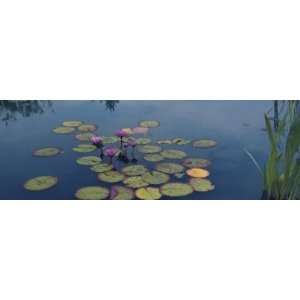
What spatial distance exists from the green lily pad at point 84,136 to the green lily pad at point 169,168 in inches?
31.9

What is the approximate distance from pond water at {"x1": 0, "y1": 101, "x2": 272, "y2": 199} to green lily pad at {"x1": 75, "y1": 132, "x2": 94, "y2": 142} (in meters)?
0.05

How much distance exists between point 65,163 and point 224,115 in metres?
1.77

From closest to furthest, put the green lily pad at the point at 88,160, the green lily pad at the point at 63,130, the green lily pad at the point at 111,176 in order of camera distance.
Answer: the green lily pad at the point at 111,176 < the green lily pad at the point at 88,160 < the green lily pad at the point at 63,130

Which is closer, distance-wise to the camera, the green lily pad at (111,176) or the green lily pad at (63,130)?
the green lily pad at (111,176)

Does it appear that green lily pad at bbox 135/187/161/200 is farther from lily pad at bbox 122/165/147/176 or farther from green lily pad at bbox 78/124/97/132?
green lily pad at bbox 78/124/97/132

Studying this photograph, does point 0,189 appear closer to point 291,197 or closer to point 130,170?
point 130,170

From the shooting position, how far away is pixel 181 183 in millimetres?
2930

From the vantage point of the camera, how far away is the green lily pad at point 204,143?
11.7ft

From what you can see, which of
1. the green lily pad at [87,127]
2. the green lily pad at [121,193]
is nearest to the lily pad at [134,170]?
the green lily pad at [121,193]

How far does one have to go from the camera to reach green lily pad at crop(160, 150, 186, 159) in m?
3.35

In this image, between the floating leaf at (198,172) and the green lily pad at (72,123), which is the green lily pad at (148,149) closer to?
the floating leaf at (198,172)

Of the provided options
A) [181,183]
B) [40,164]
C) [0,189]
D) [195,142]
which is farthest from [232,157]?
[0,189]

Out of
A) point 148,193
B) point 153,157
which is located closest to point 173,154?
point 153,157

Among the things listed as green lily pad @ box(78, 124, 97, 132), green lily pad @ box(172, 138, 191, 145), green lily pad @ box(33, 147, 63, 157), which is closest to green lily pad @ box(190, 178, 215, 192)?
green lily pad @ box(172, 138, 191, 145)
